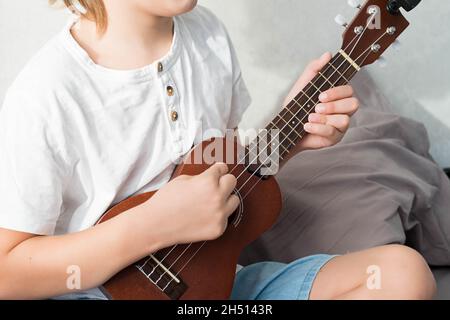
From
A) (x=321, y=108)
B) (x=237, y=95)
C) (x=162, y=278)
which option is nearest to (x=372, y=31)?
(x=321, y=108)

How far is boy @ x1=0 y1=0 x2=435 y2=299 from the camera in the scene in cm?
89

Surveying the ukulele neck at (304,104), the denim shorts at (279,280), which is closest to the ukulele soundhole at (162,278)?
the denim shorts at (279,280)

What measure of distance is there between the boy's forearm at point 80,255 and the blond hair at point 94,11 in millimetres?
259

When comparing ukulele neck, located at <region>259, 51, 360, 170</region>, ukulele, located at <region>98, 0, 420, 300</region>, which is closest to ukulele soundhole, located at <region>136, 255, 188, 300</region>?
ukulele, located at <region>98, 0, 420, 300</region>

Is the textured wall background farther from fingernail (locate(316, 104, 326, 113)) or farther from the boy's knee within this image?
the boy's knee

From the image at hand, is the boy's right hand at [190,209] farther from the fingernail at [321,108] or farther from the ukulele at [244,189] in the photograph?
the fingernail at [321,108]

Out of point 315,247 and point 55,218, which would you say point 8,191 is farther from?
point 315,247

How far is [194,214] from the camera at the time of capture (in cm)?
91

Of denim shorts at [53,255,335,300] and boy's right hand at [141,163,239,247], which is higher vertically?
boy's right hand at [141,163,239,247]

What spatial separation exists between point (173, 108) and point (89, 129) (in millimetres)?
124

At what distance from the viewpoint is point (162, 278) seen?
0.93 m

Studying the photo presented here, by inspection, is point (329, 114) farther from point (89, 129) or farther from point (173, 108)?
point (89, 129)

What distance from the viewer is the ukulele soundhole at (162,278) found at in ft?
3.04

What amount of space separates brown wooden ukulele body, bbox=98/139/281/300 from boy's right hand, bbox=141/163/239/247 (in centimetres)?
4
